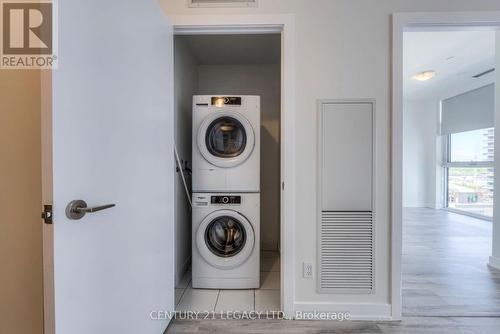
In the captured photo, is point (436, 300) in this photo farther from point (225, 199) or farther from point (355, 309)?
point (225, 199)

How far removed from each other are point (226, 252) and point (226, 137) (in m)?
1.03

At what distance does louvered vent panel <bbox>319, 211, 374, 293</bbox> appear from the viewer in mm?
1723

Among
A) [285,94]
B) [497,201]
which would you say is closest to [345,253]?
[285,94]

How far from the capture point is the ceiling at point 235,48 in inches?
96.4

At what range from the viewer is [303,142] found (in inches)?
68.2

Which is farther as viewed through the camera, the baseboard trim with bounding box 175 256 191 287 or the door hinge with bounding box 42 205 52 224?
the baseboard trim with bounding box 175 256 191 287

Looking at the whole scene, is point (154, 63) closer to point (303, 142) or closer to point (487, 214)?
point (303, 142)

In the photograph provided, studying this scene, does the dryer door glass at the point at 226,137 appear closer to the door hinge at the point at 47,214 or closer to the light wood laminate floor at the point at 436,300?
the light wood laminate floor at the point at 436,300

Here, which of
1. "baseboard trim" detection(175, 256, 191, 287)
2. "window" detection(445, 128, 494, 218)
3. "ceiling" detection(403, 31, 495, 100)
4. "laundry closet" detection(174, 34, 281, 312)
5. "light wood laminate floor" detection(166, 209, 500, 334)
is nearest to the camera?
"light wood laminate floor" detection(166, 209, 500, 334)

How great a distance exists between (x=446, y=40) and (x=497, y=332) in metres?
3.14

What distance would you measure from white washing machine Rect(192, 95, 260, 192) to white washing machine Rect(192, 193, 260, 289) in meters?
0.10

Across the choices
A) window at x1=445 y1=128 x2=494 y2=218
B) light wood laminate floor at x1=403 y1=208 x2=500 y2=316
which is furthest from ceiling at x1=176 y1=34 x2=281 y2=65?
window at x1=445 y1=128 x2=494 y2=218

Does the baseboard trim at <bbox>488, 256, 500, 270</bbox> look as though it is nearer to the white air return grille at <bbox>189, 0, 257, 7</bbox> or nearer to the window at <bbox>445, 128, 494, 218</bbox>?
the window at <bbox>445, 128, 494, 218</bbox>

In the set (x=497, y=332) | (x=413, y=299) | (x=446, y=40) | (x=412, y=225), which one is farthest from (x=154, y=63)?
(x=412, y=225)
